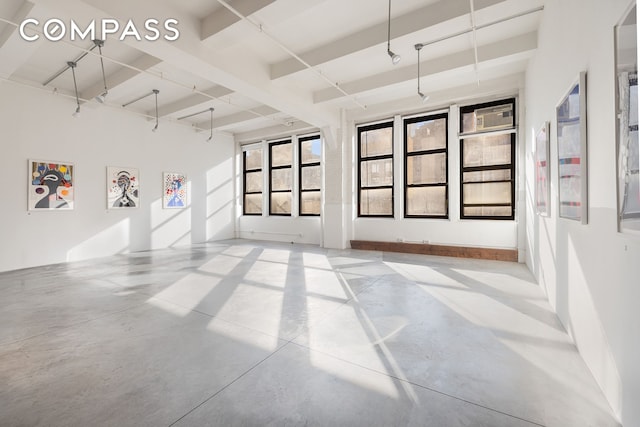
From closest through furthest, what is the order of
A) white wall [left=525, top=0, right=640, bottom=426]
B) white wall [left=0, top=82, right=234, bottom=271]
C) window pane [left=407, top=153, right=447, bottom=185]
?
white wall [left=525, top=0, right=640, bottom=426] < white wall [left=0, top=82, right=234, bottom=271] < window pane [left=407, top=153, right=447, bottom=185]

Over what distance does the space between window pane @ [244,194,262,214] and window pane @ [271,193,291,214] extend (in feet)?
1.91

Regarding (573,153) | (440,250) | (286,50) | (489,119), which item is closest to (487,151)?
(489,119)

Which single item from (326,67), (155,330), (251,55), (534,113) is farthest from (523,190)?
(155,330)

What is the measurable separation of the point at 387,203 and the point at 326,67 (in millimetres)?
3677

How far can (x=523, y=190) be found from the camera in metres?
Result: 5.67

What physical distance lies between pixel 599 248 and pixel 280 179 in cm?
853

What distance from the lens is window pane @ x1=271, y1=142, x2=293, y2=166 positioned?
31.3 ft

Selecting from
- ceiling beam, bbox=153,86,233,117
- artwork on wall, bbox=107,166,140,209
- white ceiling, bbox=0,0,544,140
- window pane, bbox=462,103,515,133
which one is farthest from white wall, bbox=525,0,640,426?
artwork on wall, bbox=107,166,140,209

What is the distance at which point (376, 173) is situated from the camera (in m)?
7.79

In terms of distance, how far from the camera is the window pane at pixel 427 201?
6.89 meters

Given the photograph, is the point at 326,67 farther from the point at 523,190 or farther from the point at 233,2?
the point at 523,190

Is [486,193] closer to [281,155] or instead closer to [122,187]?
[281,155]

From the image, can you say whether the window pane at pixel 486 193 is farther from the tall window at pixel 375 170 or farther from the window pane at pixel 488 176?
the tall window at pixel 375 170

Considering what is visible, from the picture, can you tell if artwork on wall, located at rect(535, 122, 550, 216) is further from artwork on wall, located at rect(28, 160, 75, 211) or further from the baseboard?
artwork on wall, located at rect(28, 160, 75, 211)
